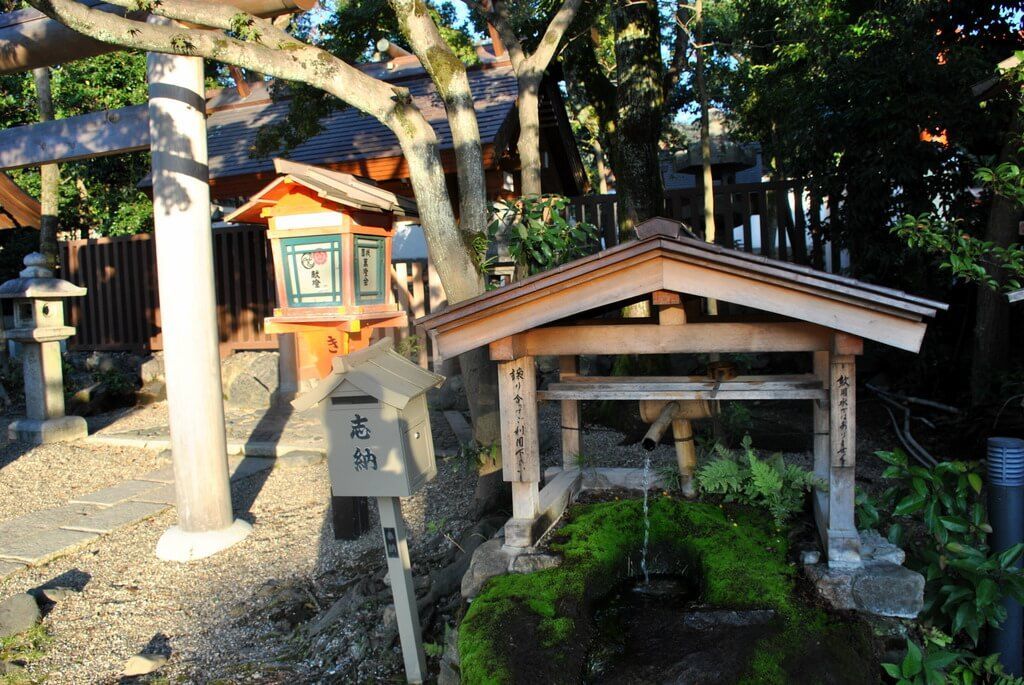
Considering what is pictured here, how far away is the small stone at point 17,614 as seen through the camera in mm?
4539

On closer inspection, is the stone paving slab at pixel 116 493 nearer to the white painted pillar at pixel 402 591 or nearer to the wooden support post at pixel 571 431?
the white painted pillar at pixel 402 591

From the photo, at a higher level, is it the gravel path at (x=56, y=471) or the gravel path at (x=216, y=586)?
the gravel path at (x=56, y=471)

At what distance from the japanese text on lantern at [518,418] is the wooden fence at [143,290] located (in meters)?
8.59

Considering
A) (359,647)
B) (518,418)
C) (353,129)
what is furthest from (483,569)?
(353,129)

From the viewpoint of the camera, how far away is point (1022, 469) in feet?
13.1

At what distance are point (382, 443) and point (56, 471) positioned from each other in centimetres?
597

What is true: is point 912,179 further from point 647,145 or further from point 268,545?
point 268,545

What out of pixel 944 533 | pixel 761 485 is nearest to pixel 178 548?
pixel 761 485

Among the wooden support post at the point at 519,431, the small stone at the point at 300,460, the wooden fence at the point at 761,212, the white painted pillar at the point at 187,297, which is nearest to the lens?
the wooden support post at the point at 519,431

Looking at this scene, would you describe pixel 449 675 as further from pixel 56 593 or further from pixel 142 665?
pixel 56 593

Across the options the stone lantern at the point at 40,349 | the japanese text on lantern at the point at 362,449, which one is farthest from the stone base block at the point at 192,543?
the stone lantern at the point at 40,349

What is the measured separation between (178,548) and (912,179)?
6919 mm

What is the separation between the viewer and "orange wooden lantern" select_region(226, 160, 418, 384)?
512cm

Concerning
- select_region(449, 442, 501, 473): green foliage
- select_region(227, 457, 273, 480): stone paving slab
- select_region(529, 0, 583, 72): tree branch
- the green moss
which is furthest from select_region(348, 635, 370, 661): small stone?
select_region(529, 0, 583, 72): tree branch
